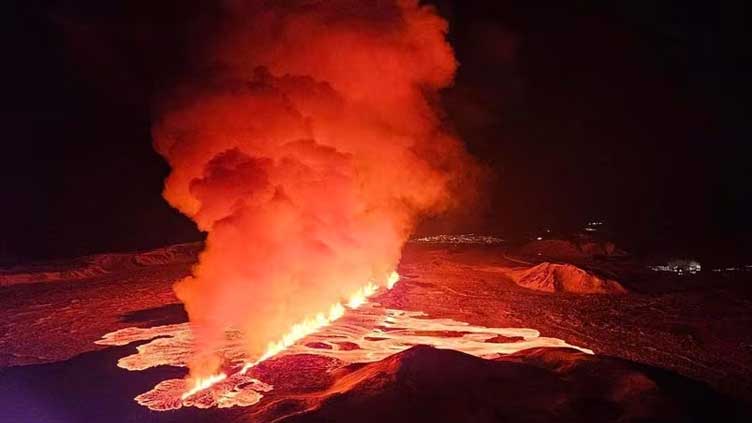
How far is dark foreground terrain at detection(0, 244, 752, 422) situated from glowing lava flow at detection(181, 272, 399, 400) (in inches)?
22.3

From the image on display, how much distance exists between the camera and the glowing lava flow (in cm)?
1048

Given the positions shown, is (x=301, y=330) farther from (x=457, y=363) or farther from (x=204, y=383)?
(x=457, y=363)

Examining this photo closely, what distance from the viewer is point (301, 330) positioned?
14.0m

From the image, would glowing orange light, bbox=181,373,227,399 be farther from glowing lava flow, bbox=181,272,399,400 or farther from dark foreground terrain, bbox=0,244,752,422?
dark foreground terrain, bbox=0,244,752,422

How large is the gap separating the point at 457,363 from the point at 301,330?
6.01 metres

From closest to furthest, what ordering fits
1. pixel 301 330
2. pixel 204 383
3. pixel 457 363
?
pixel 457 363
pixel 204 383
pixel 301 330

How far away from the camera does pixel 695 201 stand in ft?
144

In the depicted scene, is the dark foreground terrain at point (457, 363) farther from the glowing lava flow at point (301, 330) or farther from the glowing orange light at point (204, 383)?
the glowing orange light at point (204, 383)

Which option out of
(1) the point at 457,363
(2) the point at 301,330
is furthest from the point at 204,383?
(1) the point at 457,363

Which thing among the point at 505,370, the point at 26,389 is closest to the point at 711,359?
the point at 505,370

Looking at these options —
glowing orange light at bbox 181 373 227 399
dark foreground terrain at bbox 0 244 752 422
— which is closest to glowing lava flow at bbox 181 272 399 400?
glowing orange light at bbox 181 373 227 399

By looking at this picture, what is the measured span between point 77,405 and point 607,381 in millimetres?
8955

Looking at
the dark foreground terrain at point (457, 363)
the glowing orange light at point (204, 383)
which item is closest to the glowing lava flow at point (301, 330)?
the glowing orange light at point (204, 383)

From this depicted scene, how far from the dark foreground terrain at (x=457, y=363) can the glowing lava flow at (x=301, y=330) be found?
0.57 metres
